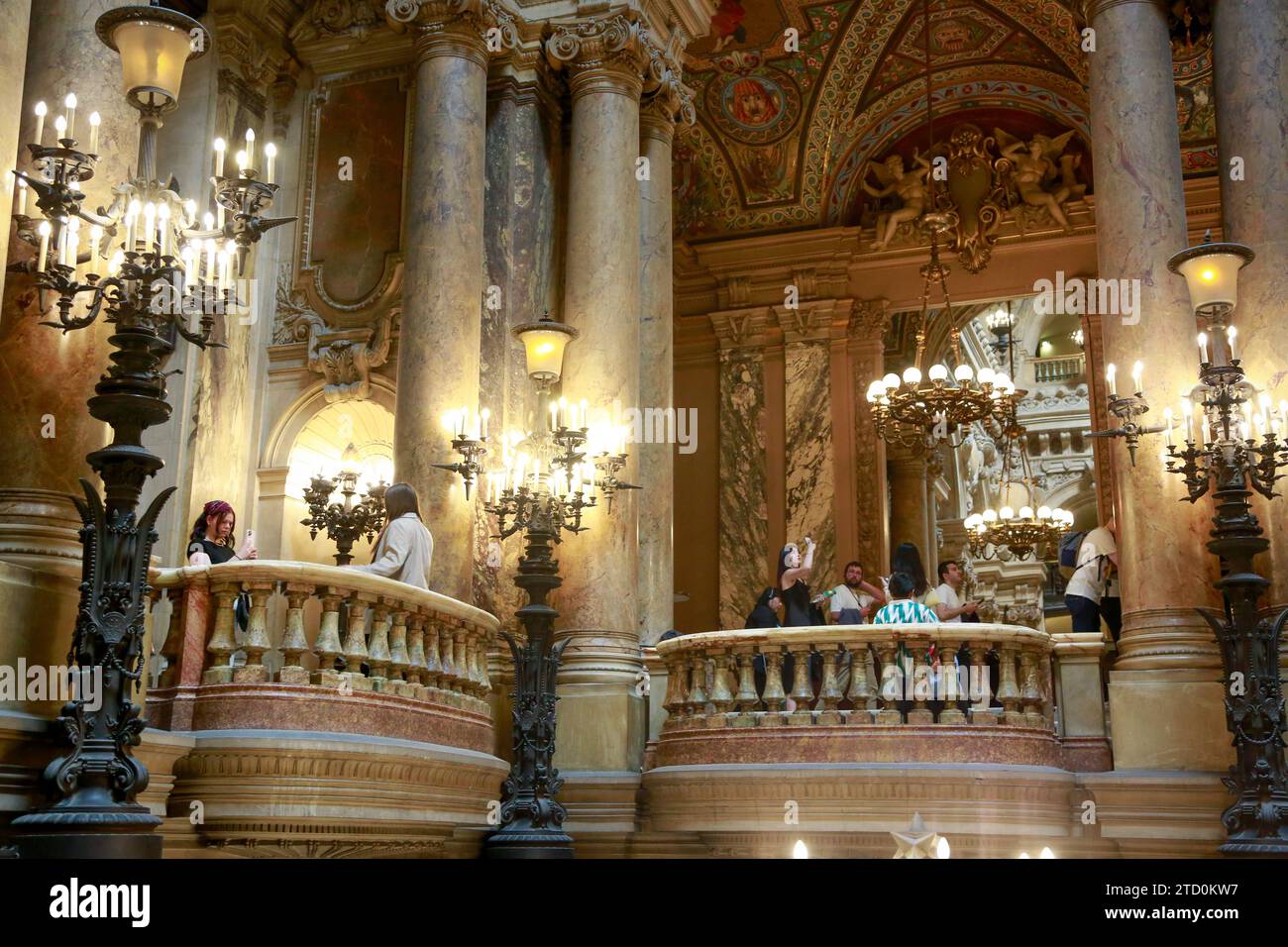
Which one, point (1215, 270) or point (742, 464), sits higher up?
point (742, 464)

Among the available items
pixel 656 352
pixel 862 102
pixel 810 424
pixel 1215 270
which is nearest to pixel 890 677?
pixel 1215 270

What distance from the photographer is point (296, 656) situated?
8188 millimetres

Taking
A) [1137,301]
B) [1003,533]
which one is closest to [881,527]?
[1003,533]

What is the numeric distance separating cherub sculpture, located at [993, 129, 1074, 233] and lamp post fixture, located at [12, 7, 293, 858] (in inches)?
515

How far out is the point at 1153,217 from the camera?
11.1 meters

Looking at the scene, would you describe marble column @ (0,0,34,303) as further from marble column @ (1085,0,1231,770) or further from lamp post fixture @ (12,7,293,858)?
marble column @ (1085,0,1231,770)

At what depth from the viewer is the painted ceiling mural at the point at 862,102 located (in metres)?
17.9

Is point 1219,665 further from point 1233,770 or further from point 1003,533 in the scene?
point 1003,533

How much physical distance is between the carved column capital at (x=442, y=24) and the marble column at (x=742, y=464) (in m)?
7.95

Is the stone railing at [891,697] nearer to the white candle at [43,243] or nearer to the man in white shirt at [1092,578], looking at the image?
the man in white shirt at [1092,578]

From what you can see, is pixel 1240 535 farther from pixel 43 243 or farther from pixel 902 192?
pixel 902 192

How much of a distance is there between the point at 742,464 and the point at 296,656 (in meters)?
11.5

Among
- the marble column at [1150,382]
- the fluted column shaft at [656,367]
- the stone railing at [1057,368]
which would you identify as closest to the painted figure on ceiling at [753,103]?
the fluted column shaft at [656,367]

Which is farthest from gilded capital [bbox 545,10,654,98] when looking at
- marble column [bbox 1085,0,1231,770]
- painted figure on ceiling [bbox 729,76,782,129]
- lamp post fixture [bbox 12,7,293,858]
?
painted figure on ceiling [bbox 729,76,782,129]
